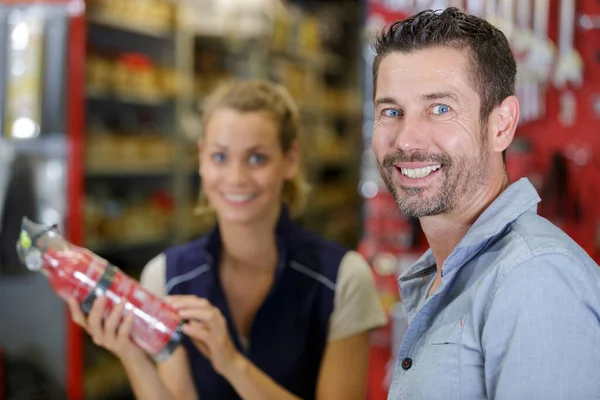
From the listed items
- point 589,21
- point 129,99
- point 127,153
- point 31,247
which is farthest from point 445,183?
point 129,99

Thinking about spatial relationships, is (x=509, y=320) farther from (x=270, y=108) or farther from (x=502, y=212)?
(x=270, y=108)

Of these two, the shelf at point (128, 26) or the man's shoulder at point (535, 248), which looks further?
the shelf at point (128, 26)

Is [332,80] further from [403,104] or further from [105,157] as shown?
[403,104]

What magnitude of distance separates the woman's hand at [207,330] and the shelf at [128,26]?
3.05 metres

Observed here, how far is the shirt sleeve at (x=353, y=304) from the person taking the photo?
6.82ft

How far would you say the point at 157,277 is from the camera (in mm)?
2180

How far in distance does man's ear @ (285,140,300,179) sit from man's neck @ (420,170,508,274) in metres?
0.98

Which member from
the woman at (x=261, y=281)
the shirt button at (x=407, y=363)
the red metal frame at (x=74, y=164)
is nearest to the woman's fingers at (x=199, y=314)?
the woman at (x=261, y=281)

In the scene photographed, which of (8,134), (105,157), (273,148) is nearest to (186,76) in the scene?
(105,157)

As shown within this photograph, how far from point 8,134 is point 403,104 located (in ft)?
10.6

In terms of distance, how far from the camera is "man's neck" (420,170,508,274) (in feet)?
4.26


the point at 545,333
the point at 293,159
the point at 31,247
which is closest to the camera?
the point at 545,333

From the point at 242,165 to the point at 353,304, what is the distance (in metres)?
0.51

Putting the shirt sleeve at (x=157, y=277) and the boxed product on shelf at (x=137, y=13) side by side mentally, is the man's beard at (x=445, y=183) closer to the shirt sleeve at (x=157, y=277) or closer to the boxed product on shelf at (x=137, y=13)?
the shirt sleeve at (x=157, y=277)
